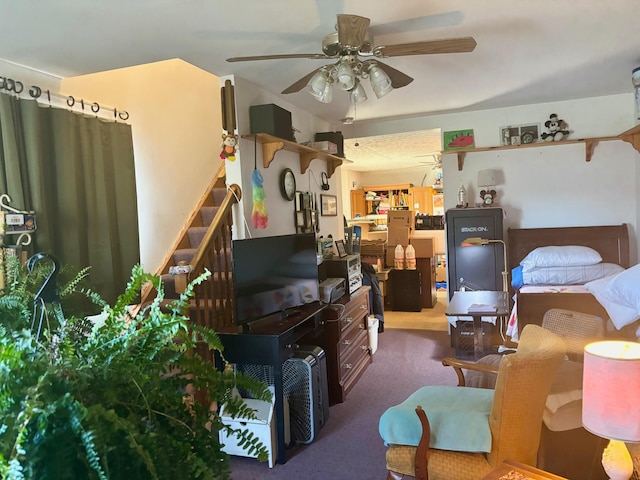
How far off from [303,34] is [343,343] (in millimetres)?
2236

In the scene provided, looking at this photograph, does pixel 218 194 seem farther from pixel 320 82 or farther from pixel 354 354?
pixel 320 82

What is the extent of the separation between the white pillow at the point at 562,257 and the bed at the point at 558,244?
0.25 metres

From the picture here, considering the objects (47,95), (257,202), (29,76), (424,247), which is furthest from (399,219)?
(29,76)

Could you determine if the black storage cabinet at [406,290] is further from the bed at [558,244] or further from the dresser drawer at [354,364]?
the dresser drawer at [354,364]

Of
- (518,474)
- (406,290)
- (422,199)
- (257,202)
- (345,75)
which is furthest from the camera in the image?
(422,199)

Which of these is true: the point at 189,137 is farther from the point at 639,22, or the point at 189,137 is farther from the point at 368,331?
the point at 639,22

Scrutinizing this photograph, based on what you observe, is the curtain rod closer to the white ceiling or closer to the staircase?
the white ceiling

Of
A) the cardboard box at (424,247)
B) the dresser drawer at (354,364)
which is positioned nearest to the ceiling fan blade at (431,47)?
the dresser drawer at (354,364)

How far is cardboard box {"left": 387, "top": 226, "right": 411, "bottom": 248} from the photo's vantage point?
7098 mm

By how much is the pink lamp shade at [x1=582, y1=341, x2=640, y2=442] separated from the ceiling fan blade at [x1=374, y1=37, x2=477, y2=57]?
146cm

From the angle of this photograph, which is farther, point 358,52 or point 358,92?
point 358,92

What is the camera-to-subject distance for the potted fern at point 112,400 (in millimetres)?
655

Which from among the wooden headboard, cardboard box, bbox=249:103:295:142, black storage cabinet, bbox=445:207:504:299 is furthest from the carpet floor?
cardboard box, bbox=249:103:295:142

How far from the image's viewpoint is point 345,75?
93.0 inches
